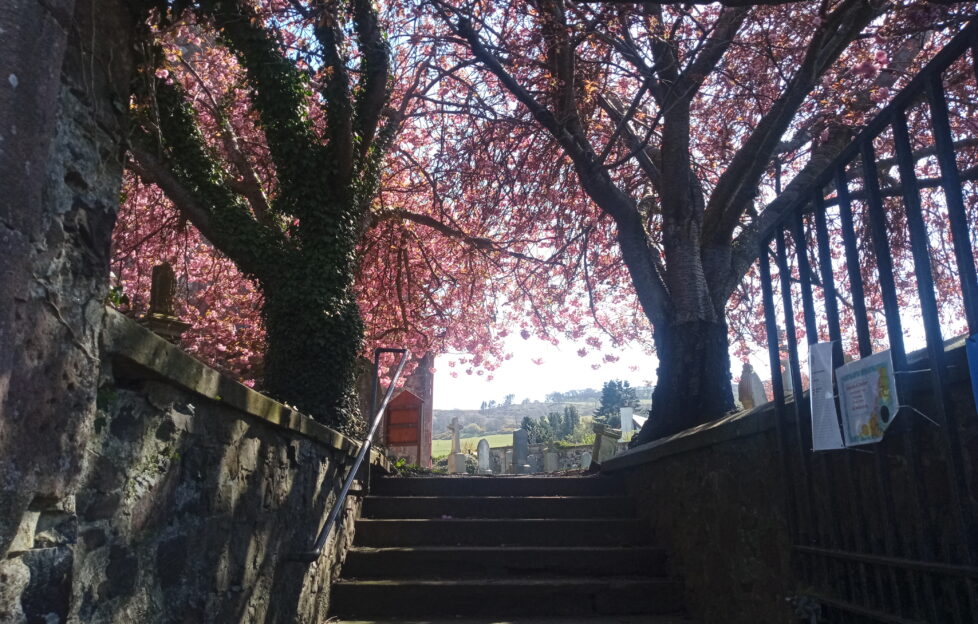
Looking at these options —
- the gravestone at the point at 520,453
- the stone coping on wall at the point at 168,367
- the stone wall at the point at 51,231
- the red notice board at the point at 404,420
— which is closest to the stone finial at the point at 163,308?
the stone coping on wall at the point at 168,367

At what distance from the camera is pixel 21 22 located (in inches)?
60.6

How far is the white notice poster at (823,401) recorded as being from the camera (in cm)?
273

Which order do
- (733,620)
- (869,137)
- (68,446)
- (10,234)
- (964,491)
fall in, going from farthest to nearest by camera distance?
(733,620)
(869,137)
(964,491)
(68,446)
(10,234)

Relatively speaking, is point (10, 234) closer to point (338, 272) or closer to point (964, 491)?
point (964, 491)

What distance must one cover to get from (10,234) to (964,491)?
8.36 feet

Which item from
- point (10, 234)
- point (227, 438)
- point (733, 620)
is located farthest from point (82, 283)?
point (733, 620)

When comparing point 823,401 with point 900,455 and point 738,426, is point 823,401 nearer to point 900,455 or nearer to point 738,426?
point 900,455

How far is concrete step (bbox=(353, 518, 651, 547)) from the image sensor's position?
18.3 feet

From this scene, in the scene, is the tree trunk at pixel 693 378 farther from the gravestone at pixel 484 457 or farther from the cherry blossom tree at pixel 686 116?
the gravestone at pixel 484 457

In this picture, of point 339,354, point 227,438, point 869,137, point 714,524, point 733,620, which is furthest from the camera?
point 339,354

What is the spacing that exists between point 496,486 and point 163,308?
3.22m

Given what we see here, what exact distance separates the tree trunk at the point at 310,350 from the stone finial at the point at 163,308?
90cm

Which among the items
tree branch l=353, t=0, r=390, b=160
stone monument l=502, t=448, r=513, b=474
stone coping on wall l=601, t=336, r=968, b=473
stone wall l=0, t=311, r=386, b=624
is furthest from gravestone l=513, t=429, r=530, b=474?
stone wall l=0, t=311, r=386, b=624

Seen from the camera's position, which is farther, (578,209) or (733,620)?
(578,209)
